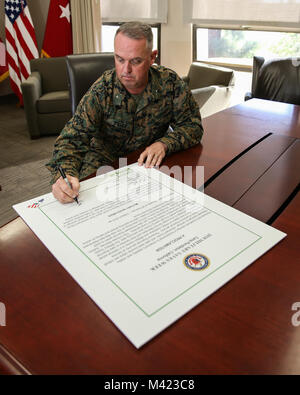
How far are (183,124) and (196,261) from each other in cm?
74

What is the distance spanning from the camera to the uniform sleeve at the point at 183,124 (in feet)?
3.63

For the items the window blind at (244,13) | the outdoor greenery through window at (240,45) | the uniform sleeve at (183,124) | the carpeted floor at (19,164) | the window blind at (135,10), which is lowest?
the carpeted floor at (19,164)

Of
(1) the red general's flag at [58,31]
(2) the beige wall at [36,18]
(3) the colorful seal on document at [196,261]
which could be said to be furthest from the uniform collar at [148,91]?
(2) the beige wall at [36,18]

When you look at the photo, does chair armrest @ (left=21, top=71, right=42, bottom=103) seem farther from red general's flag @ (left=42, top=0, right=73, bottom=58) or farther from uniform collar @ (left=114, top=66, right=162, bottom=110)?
uniform collar @ (left=114, top=66, right=162, bottom=110)

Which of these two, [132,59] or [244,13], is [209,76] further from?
[132,59]

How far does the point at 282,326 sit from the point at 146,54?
936 millimetres

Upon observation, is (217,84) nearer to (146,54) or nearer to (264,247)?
(146,54)

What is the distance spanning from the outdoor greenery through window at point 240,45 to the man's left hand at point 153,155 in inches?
92.3

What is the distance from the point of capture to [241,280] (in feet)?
1.92

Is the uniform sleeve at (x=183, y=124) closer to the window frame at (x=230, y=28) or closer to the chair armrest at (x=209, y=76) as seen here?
the chair armrest at (x=209, y=76)

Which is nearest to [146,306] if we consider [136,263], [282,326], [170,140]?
[136,263]

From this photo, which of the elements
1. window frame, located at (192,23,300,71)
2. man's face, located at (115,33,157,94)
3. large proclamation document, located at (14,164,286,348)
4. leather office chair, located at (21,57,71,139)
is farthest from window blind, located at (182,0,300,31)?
large proclamation document, located at (14,164,286,348)

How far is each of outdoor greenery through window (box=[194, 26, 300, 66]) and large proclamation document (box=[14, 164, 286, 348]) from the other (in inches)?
104

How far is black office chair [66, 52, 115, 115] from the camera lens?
4.68 feet
